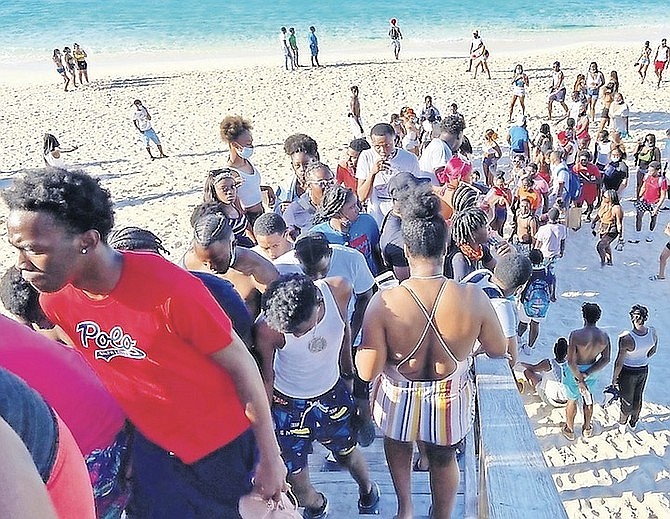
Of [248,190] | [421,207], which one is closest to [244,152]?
[248,190]

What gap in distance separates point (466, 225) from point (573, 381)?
208cm

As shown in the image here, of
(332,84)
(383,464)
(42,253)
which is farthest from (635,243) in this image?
(332,84)

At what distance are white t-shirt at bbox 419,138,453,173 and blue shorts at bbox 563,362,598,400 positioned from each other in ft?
7.36

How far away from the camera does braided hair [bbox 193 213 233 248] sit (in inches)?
123

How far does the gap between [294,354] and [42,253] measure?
129 centimetres

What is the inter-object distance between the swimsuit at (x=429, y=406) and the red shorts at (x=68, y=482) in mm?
1736

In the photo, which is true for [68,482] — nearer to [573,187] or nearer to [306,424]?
[306,424]

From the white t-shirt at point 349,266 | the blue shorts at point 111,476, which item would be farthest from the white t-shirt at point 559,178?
the blue shorts at point 111,476

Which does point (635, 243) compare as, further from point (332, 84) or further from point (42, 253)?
point (332, 84)

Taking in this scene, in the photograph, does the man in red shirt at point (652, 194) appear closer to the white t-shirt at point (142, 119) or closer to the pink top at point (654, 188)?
the pink top at point (654, 188)

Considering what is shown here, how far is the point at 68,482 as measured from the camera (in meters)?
1.08

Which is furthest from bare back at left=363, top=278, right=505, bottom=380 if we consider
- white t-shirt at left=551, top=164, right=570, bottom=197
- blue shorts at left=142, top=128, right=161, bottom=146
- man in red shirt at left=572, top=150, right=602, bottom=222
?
blue shorts at left=142, top=128, right=161, bottom=146

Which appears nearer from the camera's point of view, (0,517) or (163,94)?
(0,517)

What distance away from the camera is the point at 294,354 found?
2861 millimetres
